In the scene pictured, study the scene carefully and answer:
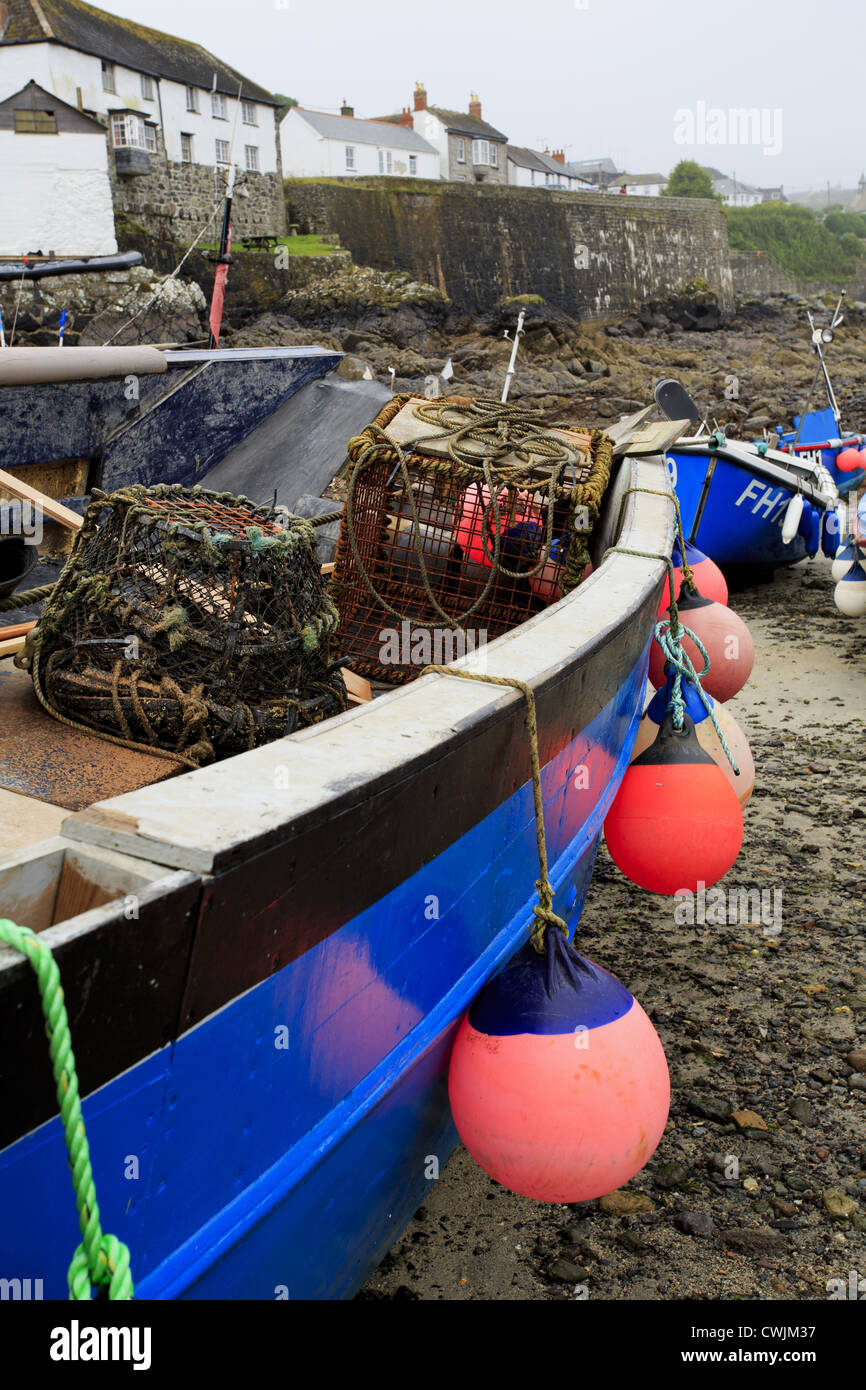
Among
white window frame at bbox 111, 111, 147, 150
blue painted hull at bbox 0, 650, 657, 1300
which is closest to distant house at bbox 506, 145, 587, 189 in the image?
white window frame at bbox 111, 111, 147, 150

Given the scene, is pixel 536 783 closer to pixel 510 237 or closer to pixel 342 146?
pixel 510 237

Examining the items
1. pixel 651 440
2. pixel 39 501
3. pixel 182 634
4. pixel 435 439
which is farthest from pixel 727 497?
pixel 182 634

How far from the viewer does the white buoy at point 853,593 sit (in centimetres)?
805

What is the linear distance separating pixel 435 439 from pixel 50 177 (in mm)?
29460

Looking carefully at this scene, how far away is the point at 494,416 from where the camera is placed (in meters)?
4.21

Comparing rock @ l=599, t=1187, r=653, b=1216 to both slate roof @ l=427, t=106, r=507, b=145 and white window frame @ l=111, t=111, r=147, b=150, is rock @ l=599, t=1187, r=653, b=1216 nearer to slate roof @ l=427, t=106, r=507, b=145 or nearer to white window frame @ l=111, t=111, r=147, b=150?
white window frame @ l=111, t=111, r=147, b=150

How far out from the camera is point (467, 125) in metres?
57.4

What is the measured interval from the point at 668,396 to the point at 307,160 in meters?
51.4

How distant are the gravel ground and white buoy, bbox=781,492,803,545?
5249mm

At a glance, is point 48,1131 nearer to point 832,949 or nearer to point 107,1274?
point 107,1274

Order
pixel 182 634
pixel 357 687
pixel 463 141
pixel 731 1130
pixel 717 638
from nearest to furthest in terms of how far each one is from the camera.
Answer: pixel 182 634 < pixel 731 1130 < pixel 357 687 < pixel 717 638 < pixel 463 141

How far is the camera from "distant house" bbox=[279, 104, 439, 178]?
5012cm

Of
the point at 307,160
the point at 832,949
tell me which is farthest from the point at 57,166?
the point at 832,949

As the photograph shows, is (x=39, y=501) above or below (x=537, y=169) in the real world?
below
